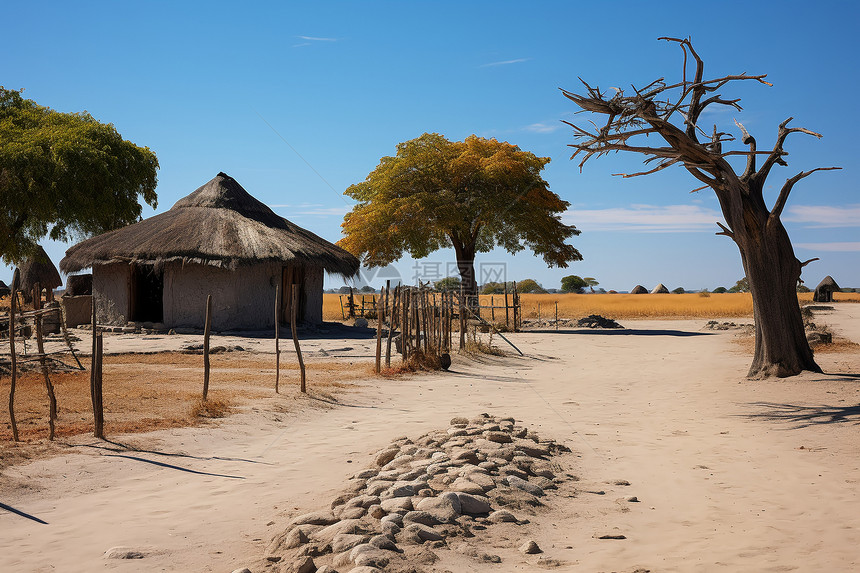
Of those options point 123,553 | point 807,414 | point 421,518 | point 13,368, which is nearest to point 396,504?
point 421,518

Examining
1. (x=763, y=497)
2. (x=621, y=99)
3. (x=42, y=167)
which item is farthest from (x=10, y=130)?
(x=763, y=497)

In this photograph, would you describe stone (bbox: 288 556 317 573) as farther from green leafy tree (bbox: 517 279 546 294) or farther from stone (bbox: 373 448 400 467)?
green leafy tree (bbox: 517 279 546 294)

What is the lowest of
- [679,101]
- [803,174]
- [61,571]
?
[61,571]

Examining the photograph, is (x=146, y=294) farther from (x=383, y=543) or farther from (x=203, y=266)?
(x=383, y=543)

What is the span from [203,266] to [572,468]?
17.3 meters

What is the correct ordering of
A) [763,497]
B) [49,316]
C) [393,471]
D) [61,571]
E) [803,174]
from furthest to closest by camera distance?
[49,316]
[803,174]
[393,471]
[763,497]
[61,571]

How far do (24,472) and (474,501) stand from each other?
3.87m

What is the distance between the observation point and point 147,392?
1021 centimetres

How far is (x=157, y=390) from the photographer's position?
414 inches

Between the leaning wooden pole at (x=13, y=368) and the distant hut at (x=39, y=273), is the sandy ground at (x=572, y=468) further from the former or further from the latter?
the distant hut at (x=39, y=273)

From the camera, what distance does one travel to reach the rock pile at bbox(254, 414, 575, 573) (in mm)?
4078

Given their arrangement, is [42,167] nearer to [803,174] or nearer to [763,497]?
[803,174]

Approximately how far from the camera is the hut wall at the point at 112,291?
2188cm

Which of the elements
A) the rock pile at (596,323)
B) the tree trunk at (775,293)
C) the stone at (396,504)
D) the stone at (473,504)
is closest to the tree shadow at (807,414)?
the tree trunk at (775,293)
